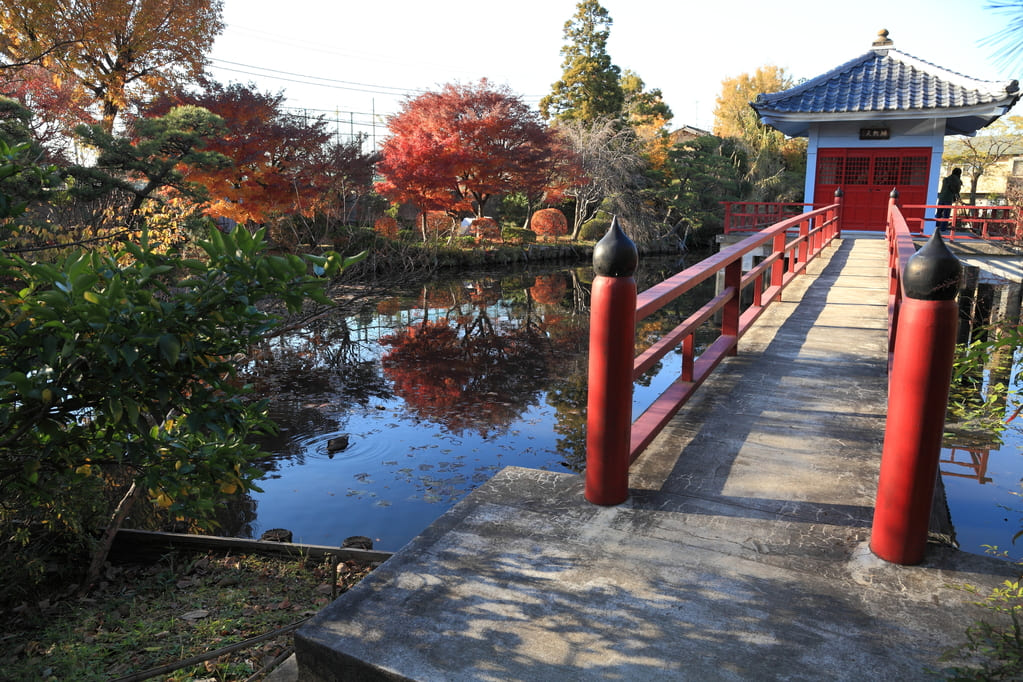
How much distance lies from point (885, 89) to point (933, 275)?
1804 cm

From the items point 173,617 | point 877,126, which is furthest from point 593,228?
point 173,617

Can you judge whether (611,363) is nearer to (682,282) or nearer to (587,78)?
(682,282)

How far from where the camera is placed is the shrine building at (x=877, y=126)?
1655cm

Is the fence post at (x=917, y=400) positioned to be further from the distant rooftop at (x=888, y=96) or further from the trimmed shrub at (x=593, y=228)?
the trimmed shrub at (x=593, y=228)

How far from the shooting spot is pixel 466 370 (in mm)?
10531

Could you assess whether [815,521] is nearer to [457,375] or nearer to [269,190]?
[457,375]

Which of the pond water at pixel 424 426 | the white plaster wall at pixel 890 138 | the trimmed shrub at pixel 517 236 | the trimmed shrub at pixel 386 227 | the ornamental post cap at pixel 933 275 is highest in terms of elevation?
the white plaster wall at pixel 890 138

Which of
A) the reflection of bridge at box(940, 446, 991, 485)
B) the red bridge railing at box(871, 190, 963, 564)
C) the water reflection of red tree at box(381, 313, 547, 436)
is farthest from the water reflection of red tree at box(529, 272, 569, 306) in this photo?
the red bridge railing at box(871, 190, 963, 564)

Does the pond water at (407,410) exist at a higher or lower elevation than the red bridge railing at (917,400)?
lower

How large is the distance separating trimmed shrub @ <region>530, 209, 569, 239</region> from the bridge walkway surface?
25.4 m

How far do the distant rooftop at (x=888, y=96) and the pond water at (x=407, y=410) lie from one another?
6382 mm

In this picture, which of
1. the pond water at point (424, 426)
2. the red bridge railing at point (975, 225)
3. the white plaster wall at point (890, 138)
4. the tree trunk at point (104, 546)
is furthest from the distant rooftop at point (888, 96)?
the tree trunk at point (104, 546)

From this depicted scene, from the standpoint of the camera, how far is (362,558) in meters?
4.05

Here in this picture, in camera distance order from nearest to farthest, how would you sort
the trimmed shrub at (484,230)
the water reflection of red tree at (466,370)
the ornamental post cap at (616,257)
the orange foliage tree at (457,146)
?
the ornamental post cap at (616,257) < the water reflection of red tree at (466,370) < the orange foliage tree at (457,146) < the trimmed shrub at (484,230)
